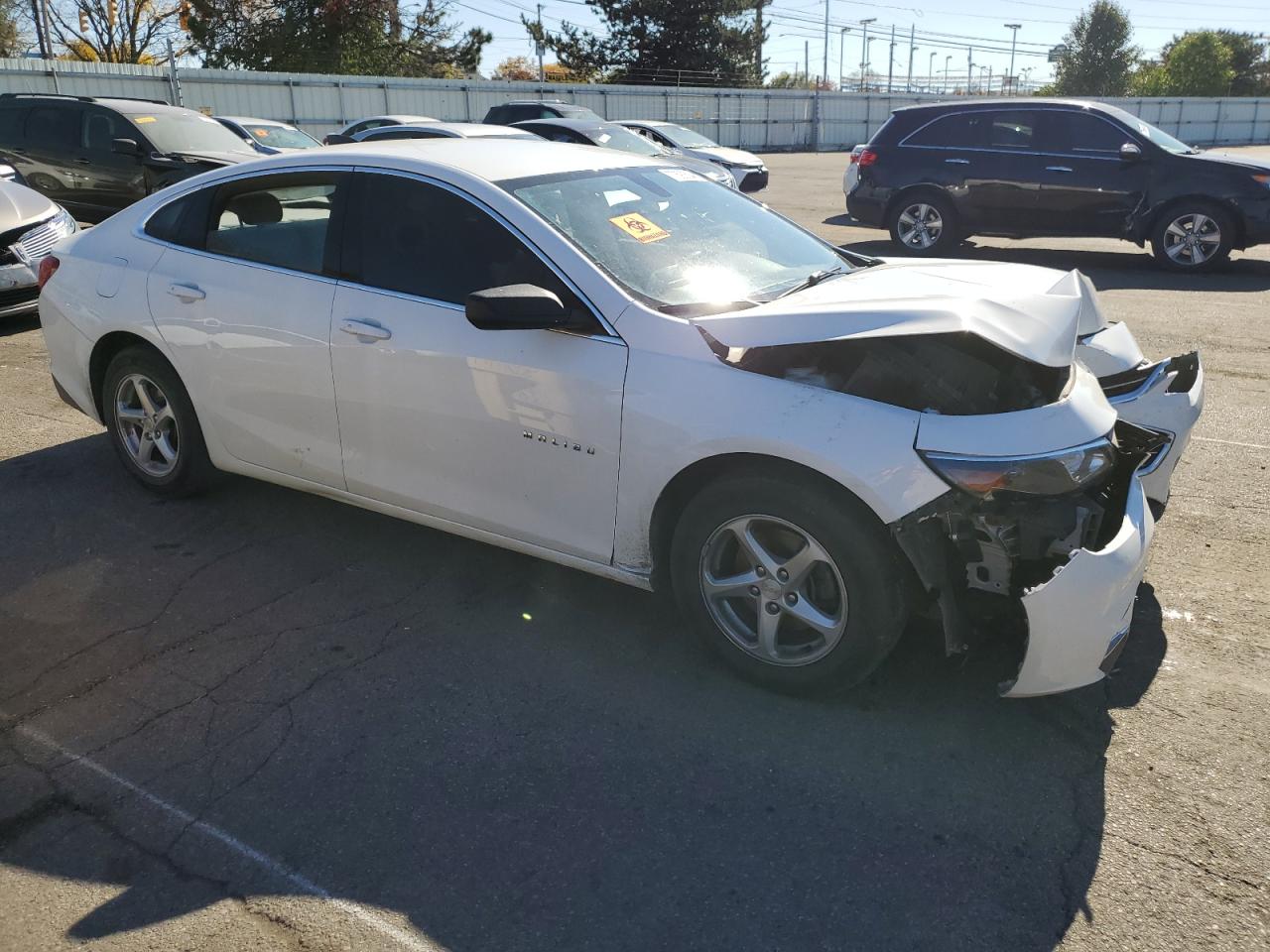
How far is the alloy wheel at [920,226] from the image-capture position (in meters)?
12.5

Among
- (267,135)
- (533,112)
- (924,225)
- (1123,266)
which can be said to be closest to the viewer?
(1123,266)

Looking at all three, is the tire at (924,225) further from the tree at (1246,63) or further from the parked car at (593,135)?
the tree at (1246,63)

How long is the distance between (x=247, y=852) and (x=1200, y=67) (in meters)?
78.1

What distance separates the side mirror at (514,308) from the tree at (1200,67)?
3001 inches

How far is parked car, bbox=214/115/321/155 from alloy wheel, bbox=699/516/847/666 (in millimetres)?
12648

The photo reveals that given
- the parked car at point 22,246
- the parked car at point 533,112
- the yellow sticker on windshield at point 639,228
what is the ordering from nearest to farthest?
the yellow sticker on windshield at point 639,228
the parked car at point 22,246
the parked car at point 533,112

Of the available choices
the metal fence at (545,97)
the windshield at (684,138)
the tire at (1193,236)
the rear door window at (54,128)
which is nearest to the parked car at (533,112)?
the windshield at (684,138)

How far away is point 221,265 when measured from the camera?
4500 millimetres

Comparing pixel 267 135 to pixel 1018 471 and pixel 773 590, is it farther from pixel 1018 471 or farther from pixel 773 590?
pixel 1018 471

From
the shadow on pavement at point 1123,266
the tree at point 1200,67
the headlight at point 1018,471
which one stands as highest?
the tree at point 1200,67

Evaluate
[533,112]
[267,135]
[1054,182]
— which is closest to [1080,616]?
[1054,182]

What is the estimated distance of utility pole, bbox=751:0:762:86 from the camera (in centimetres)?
5612

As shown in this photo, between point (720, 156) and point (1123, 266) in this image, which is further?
point (720, 156)

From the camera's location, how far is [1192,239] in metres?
11.4
